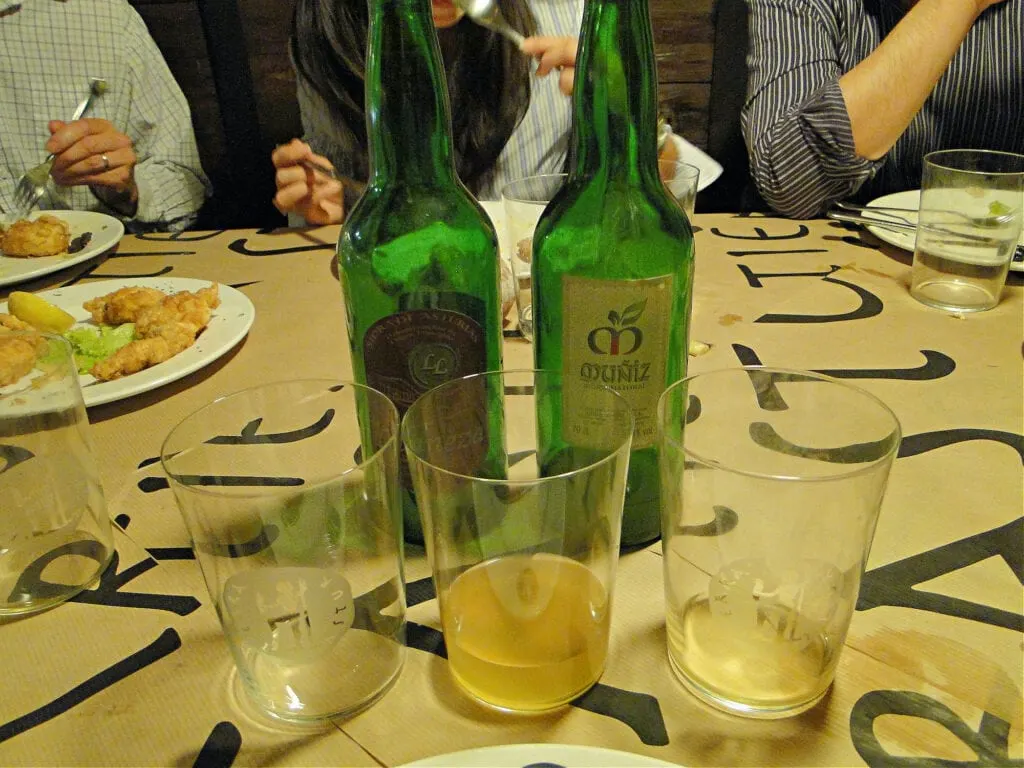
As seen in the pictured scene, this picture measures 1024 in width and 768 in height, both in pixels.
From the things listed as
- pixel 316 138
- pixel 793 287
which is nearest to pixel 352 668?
pixel 793 287

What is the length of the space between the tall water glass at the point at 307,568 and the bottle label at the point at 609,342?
4.2 inches

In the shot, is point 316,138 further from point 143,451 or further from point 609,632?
point 609,632

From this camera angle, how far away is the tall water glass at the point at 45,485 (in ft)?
1.55

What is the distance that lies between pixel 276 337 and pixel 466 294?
399 mm

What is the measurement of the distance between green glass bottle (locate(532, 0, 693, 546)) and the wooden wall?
5.68 ft

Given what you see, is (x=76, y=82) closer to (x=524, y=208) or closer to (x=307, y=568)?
(x=524, y=208)

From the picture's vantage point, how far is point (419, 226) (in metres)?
0.49

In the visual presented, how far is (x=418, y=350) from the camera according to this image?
446mm

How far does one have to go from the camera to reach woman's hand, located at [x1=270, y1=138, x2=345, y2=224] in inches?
47.6

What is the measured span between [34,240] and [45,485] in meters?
0.69

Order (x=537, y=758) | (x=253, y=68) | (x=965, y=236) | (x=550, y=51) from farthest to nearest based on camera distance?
(x=253, y=68) < (x=550, y=51) < (x=965, y=236) < (x=537, y=758)

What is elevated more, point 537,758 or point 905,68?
point 905,68

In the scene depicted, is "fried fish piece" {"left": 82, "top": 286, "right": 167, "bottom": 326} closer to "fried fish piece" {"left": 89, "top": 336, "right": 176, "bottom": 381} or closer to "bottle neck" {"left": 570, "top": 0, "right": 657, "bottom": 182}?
"fried fish piece" {"left": 89, "top": 336, "right": 176, "bottom": 381}

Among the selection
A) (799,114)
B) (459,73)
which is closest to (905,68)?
(799,114)
